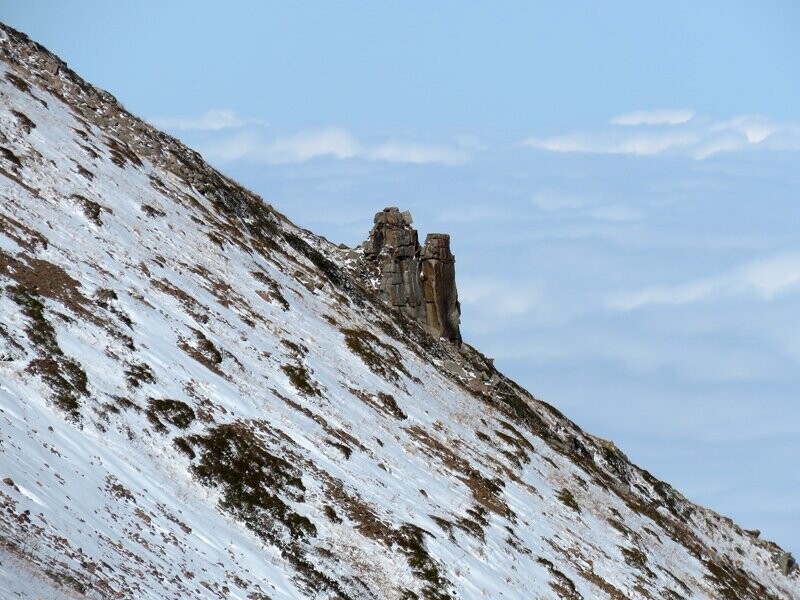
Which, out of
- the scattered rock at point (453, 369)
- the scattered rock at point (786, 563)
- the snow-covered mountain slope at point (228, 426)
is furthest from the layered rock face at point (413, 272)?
the scattered rock at point (786, 563)

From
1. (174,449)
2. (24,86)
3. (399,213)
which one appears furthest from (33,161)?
(399,213)

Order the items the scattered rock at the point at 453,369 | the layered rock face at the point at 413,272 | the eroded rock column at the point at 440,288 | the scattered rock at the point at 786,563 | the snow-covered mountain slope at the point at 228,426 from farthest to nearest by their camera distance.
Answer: the scattered rock at the point at 786,563 → the eroded rock column at the point at 440,288 → the layered rock face at the point at 413,272 → the scattered rock at the point at 453,369 → the snow-covered mountain slope at the point at 228,426

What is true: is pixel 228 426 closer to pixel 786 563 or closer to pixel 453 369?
pixel 453 369

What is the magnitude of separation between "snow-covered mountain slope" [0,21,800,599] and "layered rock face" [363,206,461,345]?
5.33 meters

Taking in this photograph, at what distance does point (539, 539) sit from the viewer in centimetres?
5119

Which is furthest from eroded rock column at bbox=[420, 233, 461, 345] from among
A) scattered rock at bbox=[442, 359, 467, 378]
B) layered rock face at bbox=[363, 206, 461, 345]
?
scattered rock at bbox=[442, 359, 467, 378]

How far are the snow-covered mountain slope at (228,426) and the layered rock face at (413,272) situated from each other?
210 inches

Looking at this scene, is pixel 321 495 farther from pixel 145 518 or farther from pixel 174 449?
pixel 145 518

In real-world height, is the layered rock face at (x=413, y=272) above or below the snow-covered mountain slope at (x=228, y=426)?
above

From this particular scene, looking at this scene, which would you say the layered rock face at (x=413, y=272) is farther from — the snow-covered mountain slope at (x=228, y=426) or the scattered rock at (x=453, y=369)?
the scattered rock at (x=453, y=369)

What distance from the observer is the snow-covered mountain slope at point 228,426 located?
1158 inches

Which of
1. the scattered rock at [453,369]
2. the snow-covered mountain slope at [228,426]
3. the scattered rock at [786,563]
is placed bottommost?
the snow-covered mountain slope at [228,426]

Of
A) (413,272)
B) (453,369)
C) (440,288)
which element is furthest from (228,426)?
(440,288)

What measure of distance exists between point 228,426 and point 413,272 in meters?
50.7
